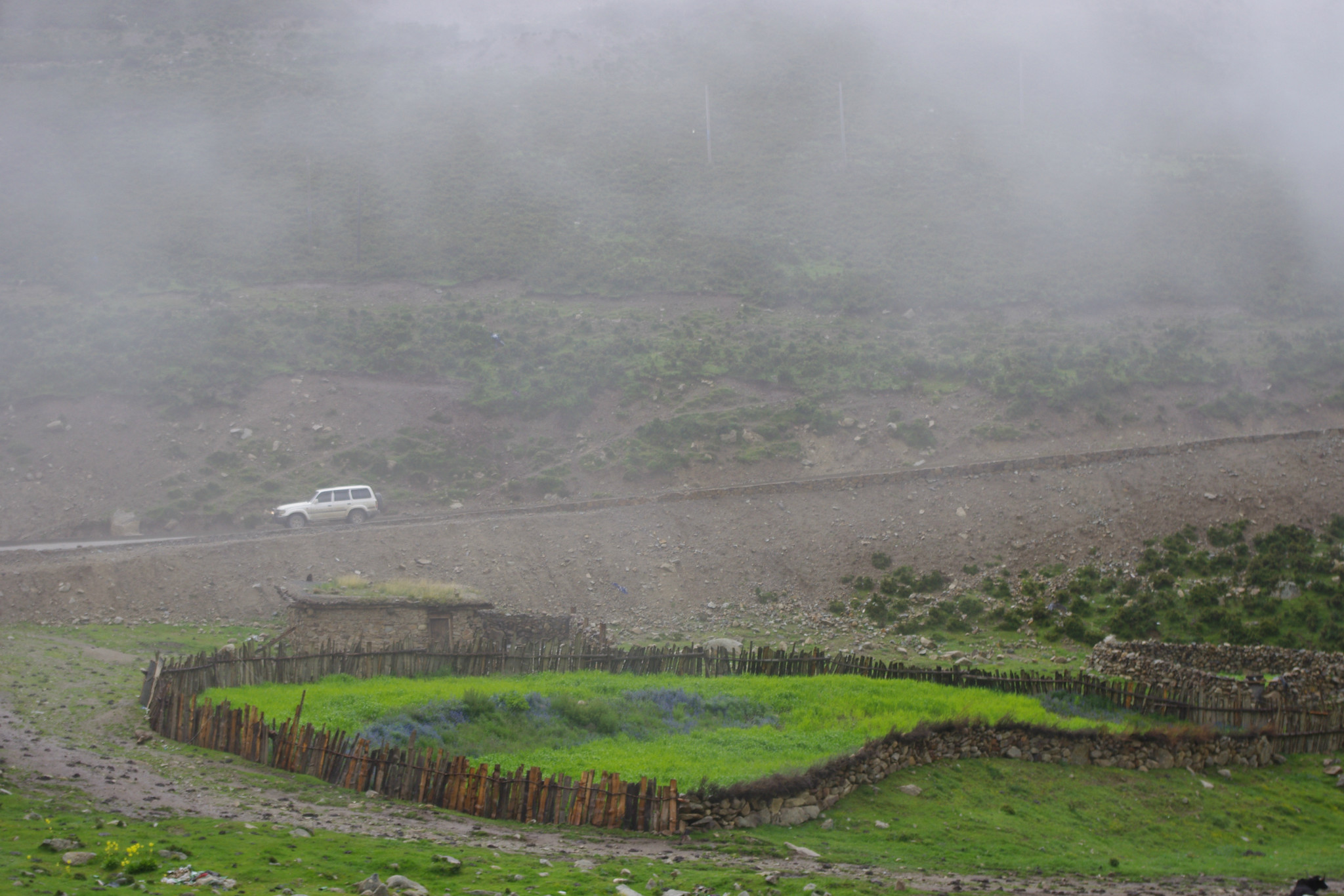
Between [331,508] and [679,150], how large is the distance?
182 ft

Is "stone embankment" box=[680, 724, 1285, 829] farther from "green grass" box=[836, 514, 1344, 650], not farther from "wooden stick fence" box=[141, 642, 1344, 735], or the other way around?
"green grass" box=[836, 514, 1344, 650]

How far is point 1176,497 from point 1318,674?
14.6m

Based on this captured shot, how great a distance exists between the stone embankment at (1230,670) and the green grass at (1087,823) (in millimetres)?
1547

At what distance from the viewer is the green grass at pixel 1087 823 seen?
42.0ft

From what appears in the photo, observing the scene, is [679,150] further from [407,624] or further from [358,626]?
[358,626]

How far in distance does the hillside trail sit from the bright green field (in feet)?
5.11

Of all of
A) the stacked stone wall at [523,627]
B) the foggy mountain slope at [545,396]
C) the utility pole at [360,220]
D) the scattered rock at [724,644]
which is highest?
the utility pole at [360,220]

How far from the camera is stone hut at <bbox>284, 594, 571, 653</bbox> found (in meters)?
22.6

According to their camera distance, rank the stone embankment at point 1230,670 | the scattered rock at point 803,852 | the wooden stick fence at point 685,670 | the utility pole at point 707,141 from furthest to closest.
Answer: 1. the utility pole at point 707,141
2. the stone embankment at point 1230,670
3. the wooden stick fence at point 685,670
4. the scattered rock at point 803,852

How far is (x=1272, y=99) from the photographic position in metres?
95.8

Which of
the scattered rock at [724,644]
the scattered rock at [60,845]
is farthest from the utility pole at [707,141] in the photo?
the scattered rock at [60,845]

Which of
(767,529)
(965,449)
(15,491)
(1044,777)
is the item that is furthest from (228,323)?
(1044,777)

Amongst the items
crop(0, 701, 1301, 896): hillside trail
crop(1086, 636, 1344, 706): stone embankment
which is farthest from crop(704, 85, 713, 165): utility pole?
crop(0, 701, 1301, 896): hillside trail

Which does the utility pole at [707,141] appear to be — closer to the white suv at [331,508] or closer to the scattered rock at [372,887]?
the white suv at [331,508]
